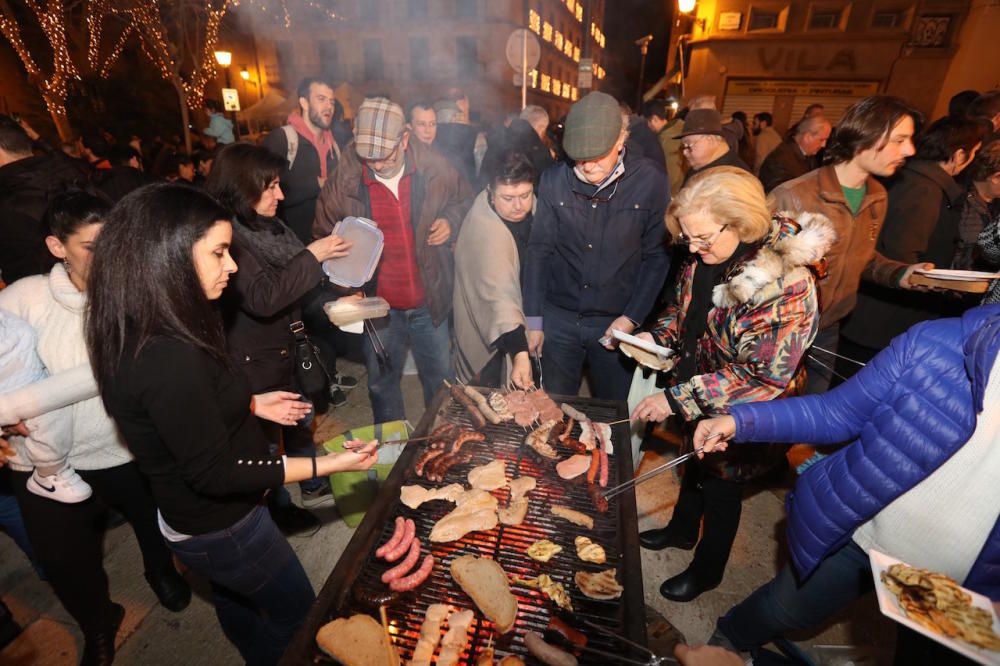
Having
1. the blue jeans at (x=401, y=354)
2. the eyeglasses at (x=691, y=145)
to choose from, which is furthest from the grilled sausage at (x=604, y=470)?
the eyeglasses at (x=691, y=145)

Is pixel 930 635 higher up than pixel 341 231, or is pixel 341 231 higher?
pixel 341 231

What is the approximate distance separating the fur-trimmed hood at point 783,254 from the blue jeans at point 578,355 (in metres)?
1.52

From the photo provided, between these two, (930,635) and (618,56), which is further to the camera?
(618,56)

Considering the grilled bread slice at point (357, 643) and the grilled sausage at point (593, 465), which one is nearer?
the grilled bread slice at point (357, 643)

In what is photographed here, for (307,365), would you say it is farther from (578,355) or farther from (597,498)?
(597,498)

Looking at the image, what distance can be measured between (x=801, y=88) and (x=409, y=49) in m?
25.1

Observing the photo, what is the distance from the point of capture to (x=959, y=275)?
9.75 ft

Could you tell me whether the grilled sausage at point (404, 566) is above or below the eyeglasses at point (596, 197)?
below

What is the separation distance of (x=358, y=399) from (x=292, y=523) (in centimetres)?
185

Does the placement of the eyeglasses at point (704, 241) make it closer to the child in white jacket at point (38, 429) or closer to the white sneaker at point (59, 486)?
the child in white jacket at point (38, 429)

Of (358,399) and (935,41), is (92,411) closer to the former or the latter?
(358,399)

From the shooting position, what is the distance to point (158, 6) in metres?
14.8

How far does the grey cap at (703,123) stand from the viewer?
4.65 meters

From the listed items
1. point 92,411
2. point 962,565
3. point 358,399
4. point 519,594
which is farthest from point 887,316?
point 92,411
